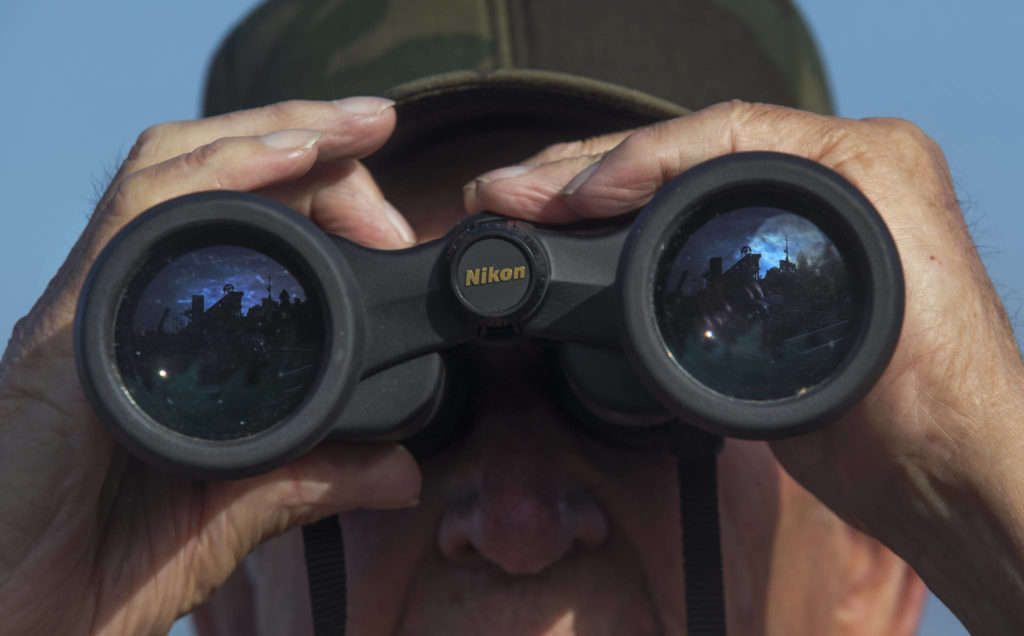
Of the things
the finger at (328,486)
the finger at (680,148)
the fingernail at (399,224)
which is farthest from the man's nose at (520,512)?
the finger at (680,148)

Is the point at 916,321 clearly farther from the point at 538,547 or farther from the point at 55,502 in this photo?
the point at 55,502

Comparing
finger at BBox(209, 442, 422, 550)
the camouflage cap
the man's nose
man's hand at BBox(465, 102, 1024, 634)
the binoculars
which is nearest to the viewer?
the binoculars

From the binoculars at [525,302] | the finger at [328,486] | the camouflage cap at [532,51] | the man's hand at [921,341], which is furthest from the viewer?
the camouflage cap at [532,51]

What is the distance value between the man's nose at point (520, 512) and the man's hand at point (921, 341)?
0.36 metres

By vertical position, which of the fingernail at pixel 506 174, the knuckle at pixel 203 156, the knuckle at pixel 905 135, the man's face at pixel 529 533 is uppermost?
the knuckle at pixel 905 135

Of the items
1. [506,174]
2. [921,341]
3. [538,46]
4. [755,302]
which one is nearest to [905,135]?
[921,341]

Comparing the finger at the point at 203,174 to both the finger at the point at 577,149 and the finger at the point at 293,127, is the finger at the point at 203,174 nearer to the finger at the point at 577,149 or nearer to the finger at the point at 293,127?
the finger at the point at 293,127

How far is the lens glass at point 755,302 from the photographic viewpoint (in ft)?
2.85

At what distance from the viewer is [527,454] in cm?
127

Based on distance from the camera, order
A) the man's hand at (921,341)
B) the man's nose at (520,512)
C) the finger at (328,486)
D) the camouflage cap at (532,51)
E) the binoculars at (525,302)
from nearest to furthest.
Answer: the binoculars at (525,302)
the man's hand at (921,341)
the finger at (328,486)
the man's nose at (520,512)
the camouflage cap at (532,51)

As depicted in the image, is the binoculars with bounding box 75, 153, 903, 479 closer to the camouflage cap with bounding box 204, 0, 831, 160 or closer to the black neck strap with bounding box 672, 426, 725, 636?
the black neck strap with bounding box 672, 426, 725, 636

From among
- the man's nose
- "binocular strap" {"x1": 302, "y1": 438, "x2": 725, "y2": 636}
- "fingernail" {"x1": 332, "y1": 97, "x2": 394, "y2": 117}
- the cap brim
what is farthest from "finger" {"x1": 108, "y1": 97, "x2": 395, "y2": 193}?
"binocular strap" {"x1": 302, "y1": 438, "x2": 725, "y2": 636}

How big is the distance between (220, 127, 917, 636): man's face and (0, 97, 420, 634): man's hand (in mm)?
168

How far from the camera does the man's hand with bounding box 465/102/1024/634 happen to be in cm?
99
